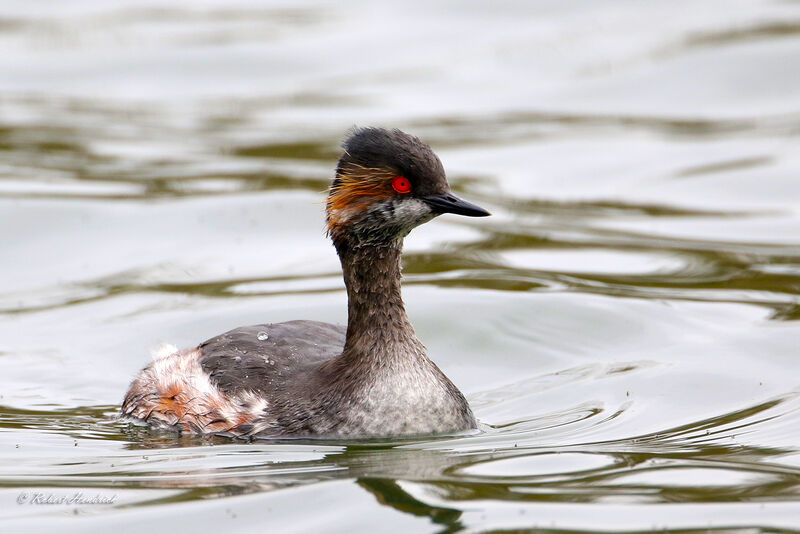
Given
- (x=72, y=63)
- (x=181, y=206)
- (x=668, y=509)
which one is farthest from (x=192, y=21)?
(x=668, y=509)

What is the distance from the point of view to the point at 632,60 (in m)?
20.9

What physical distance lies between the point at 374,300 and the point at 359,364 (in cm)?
44

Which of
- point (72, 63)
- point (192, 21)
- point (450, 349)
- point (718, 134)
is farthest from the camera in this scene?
point (192, 21)

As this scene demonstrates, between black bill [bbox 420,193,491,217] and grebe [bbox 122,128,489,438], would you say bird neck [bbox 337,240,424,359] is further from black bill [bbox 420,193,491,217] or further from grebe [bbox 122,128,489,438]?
black bill [bbox 420,193,491,217]

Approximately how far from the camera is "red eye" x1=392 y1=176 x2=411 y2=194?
26.5ft

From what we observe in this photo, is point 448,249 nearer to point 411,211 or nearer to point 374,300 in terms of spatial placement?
point 374,300

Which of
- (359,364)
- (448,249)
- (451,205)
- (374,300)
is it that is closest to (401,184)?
(451,205)

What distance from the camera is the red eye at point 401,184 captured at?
8070 millimetres

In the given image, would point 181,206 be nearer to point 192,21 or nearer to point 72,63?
point 72,63

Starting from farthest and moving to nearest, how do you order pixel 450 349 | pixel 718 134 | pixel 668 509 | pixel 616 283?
pixel 718 134, pixel 616 283, pixel 450 349, pixel 668 509

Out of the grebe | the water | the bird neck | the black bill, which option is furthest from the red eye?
the water

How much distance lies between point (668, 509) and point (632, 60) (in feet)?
49.7

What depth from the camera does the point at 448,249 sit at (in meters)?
13.5

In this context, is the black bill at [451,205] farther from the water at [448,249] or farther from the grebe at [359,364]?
the water at [448,249]
